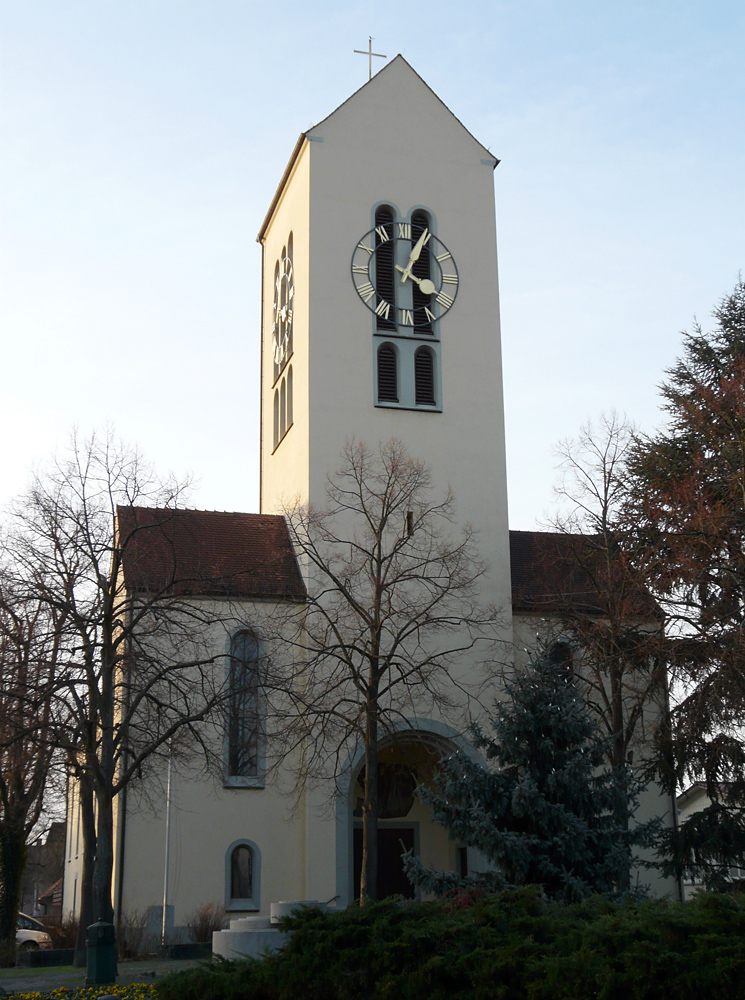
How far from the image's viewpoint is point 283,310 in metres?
32.3

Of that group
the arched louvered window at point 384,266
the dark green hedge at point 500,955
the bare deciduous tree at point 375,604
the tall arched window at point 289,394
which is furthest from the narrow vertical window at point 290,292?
the dark green hedge at point 500,955

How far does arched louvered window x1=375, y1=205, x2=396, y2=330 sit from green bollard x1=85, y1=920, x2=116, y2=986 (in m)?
17.2

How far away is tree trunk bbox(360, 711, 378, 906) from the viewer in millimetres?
20438

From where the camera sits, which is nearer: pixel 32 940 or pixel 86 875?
pixel 86 875

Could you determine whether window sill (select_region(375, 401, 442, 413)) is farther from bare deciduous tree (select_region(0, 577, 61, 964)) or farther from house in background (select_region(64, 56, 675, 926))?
bare deciduous tree (select_region(0, 577, 61, 964))

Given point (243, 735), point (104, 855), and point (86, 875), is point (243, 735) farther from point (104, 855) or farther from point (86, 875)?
point (104, 855)

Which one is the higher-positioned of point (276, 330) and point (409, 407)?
point (276, 330)

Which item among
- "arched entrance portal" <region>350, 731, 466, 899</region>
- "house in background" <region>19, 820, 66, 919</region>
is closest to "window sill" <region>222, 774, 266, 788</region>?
"arched entrance portal" <region>350, 731, 466, 899</region>

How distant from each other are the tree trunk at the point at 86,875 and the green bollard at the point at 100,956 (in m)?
3.96

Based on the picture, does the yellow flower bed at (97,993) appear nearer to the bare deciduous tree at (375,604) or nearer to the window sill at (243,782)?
the bare deciduous tree at (375,604)

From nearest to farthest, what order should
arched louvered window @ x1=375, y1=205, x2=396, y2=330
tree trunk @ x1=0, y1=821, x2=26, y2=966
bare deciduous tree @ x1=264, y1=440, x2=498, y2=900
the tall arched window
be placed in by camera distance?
bare deciduous tree @ x1=264, y1=440, x2=498, y2=900 < tree trunk @ x1=0, y1=821, x2=26, y2=966 < arched louvered window @ x1=375, y1=205, x2=396, y2=330 < the tall arched window

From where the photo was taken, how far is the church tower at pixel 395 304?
1128 inches

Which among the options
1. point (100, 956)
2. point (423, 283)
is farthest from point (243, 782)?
point (423, 283)

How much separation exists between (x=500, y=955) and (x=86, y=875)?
14128 millimetres
